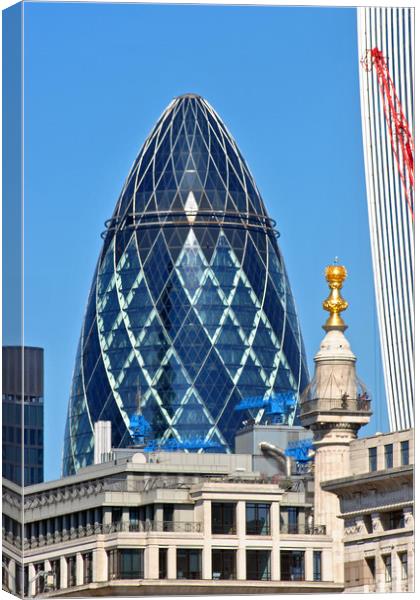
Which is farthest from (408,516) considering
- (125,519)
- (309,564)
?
(125,519)

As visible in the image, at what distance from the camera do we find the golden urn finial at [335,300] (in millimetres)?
101562

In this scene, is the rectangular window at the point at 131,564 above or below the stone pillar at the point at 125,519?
below

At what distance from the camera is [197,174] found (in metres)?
176

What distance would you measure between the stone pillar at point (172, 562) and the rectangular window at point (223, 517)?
2.43 metres

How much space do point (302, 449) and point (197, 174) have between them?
59227 mm

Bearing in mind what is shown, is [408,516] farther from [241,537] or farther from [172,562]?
[172,562]

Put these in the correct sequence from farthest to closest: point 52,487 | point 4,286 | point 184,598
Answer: point 52,487, point 184,598, point 4,286

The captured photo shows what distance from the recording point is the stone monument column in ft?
313

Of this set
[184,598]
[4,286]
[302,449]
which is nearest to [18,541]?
[184,598]

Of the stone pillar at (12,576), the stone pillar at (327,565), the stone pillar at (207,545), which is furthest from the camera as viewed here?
the stone pillar at (207,545)

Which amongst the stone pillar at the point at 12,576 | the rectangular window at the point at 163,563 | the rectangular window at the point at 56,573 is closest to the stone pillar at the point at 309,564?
the rectangular window at the point at 163,563

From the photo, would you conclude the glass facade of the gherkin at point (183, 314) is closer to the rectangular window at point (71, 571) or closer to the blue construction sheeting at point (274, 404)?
the blue construction sheeting at point (274, 404)

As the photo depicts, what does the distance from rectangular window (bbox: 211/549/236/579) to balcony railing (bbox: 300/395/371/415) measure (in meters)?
7.07

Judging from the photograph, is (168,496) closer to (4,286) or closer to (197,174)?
(4,286)
